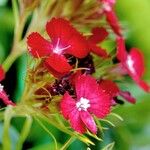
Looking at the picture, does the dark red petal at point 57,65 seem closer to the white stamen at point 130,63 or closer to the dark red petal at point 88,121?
the dark red petal at point 88,121

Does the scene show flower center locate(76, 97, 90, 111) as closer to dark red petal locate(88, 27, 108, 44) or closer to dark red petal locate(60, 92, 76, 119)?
dark red petal locate(60, 92, 76, 119)

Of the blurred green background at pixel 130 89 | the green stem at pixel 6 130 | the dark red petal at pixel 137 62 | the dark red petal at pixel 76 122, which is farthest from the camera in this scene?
the blurred green background at pixel 130 89

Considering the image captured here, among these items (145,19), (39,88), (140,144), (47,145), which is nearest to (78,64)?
(39,88)

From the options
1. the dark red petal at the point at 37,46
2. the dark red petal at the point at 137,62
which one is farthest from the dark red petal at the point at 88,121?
the dark red petal at the point at 137,62

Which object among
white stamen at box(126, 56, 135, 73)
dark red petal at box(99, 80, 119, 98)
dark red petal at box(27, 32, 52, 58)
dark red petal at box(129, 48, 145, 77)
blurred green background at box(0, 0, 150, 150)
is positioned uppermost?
dark red petal at box(27, 32, 52, 58)

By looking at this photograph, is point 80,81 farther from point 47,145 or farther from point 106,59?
point 47,145

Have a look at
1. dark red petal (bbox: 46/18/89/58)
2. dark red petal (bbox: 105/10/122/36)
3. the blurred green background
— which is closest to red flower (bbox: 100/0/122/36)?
dark red petal (bbox: 105/10/122/36)

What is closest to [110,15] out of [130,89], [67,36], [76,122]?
[67,36]

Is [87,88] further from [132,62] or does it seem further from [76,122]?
[132,62]
